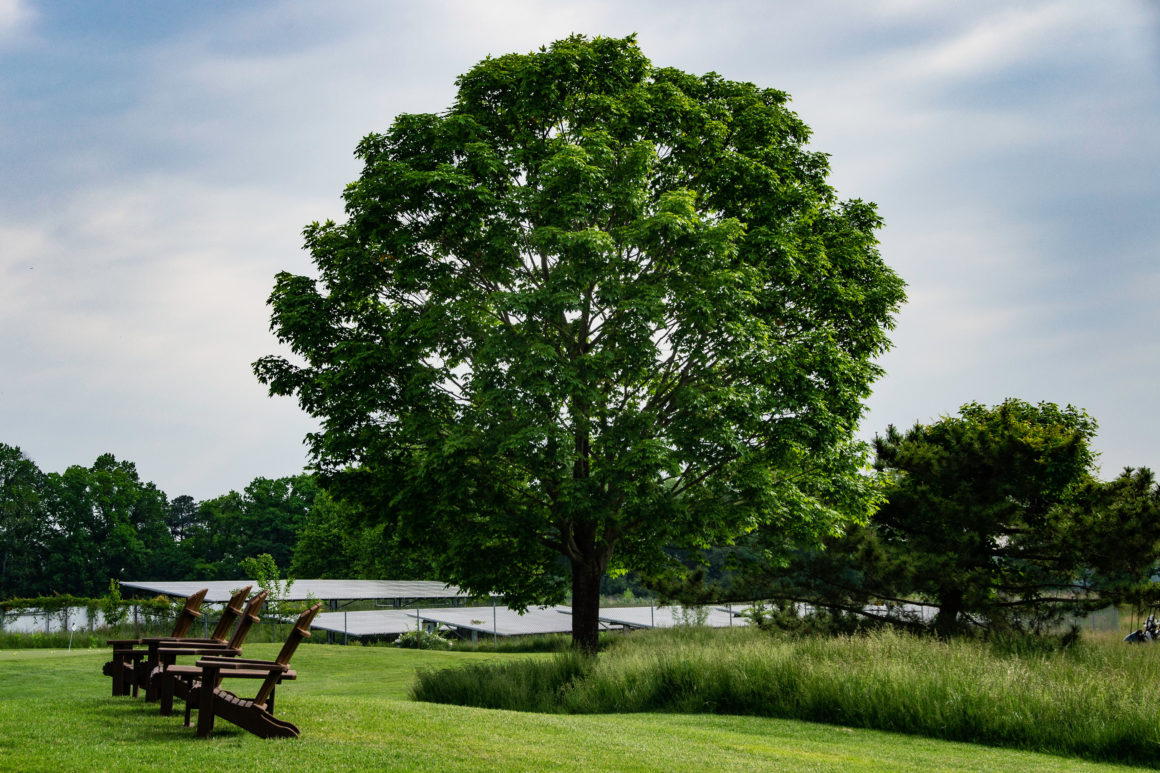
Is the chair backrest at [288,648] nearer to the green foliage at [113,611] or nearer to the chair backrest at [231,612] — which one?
the chair backrest at [231,612]

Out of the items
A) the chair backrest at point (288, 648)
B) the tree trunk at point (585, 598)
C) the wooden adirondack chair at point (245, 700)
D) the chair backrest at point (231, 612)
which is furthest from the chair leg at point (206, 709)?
the tree trunk at point (585, 598)

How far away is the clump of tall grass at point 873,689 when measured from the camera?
10727 millimetres

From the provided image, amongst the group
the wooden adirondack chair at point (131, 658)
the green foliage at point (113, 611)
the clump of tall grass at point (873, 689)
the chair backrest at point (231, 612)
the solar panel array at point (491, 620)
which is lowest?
the solar panel array at point (491, 620)

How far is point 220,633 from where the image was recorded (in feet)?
34.2

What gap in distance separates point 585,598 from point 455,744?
9.97 metres

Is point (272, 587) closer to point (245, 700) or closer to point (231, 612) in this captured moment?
point (231, 612)

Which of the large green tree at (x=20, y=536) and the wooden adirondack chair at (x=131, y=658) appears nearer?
the wooden adirondack chair at (x=131, y=658)

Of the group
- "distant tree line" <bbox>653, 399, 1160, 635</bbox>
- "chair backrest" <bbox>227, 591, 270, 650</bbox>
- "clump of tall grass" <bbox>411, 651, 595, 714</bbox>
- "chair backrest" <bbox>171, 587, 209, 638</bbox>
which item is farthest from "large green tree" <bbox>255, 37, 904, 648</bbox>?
"chair backrest" <bbox>227, 591, 270, 650</bbox>

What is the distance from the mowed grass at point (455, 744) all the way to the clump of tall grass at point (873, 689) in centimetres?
65

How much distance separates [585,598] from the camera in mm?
18172

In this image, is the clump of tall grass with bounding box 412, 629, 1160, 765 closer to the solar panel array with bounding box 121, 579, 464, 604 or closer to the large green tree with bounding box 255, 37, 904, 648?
the large green tree with bounding box 255, 37, 904, 648

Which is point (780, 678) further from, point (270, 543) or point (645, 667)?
point (270, 543)

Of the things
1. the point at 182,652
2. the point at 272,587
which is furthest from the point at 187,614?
the point at 272,587

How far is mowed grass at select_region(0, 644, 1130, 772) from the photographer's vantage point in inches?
286
